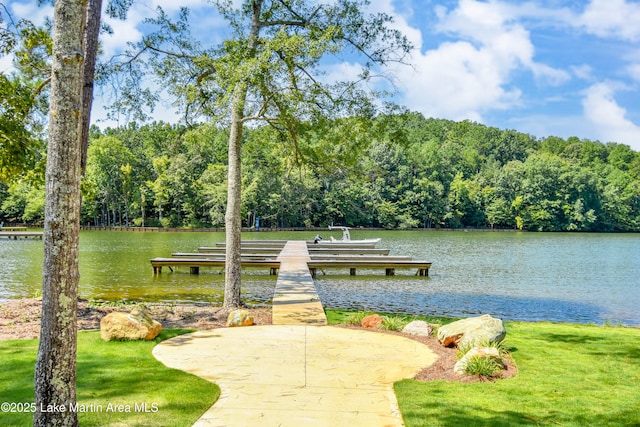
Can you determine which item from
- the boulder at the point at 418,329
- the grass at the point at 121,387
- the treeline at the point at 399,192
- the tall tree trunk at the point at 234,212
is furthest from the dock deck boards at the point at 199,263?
the treeline at the point at 399,192

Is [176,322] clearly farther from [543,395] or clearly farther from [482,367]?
[543,395]

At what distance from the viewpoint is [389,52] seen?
10.6 metres

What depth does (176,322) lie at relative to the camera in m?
9.30

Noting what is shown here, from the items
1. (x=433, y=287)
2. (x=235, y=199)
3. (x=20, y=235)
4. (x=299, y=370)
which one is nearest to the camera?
(x=299, y=370)

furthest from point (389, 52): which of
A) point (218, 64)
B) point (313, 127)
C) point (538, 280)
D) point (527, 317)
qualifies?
point (538, 280)

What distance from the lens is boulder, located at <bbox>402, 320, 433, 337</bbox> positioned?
27.3 ft

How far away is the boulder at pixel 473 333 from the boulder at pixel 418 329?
51cm

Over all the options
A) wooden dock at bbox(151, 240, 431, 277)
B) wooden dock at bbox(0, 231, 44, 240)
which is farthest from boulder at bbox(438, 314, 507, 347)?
wooden dock at bbox(0, 231, 44, 240)

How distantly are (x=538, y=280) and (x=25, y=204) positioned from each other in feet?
190

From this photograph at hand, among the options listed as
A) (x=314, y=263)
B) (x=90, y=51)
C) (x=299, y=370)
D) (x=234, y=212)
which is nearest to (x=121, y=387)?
(x=299, y=370)

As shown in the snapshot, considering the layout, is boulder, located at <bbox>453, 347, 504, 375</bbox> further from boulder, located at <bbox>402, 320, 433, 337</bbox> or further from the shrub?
boulder, located at <bbox>402, 320, 433, 337</bbox>

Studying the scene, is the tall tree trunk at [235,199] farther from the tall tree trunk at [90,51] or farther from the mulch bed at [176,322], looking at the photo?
the tall tree trunk at [90,51]

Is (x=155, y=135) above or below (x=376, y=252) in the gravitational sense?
above

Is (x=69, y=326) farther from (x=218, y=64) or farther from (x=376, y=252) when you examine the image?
(x=376, y=252)
